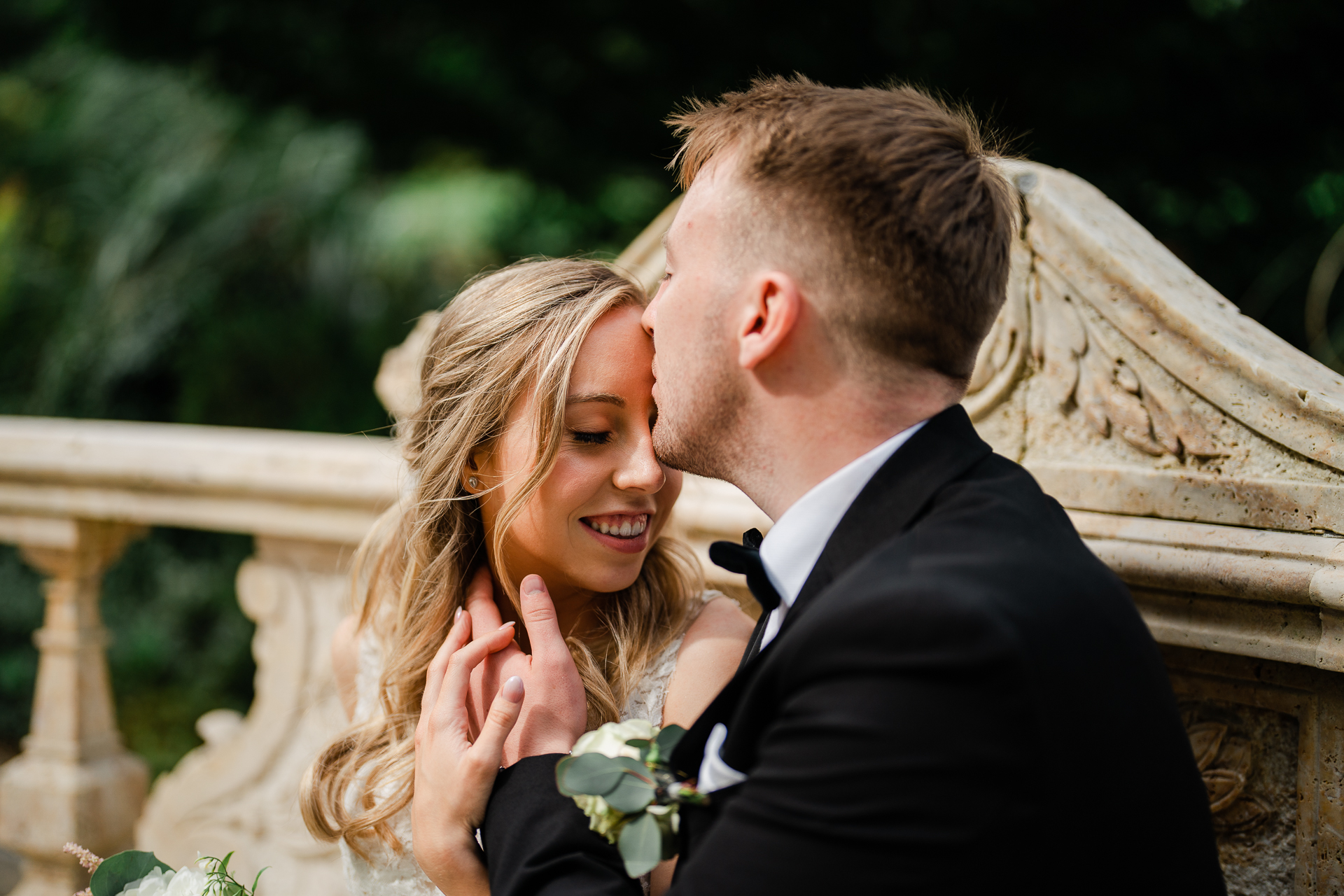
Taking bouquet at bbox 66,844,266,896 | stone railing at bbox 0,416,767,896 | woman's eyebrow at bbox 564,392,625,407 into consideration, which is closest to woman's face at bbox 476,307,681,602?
woman's eyebrow at bbox 564,392,625,407

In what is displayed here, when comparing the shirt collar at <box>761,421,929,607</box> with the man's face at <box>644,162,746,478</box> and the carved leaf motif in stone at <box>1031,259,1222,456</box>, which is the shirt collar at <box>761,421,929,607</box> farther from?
the carved leaf motif in stone at <box>1031,259,1222,456</box>

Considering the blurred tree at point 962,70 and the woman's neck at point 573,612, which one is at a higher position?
the blurred tree at point 962,70

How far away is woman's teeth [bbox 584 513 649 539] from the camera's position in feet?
6.19

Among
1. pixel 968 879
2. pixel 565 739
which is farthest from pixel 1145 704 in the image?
pixel 565 739

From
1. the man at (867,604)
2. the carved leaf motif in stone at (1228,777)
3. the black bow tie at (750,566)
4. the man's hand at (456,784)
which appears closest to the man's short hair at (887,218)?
the man at (867,604)

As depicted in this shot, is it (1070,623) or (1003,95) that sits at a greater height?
(1003,95)

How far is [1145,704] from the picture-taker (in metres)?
1.16

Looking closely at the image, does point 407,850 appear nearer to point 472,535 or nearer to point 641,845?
point 472,535

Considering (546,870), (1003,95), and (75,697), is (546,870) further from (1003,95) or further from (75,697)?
(1003,95)

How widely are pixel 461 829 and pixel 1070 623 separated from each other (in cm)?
101

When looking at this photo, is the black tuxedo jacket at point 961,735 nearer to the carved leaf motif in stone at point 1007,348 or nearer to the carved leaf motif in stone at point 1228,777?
the carved leaf motif in stone at point 1228,777

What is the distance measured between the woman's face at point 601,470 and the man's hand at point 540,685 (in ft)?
0.51

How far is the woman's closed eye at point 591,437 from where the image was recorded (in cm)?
183

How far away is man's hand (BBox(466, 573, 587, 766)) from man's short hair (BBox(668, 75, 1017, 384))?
0.75 metres
